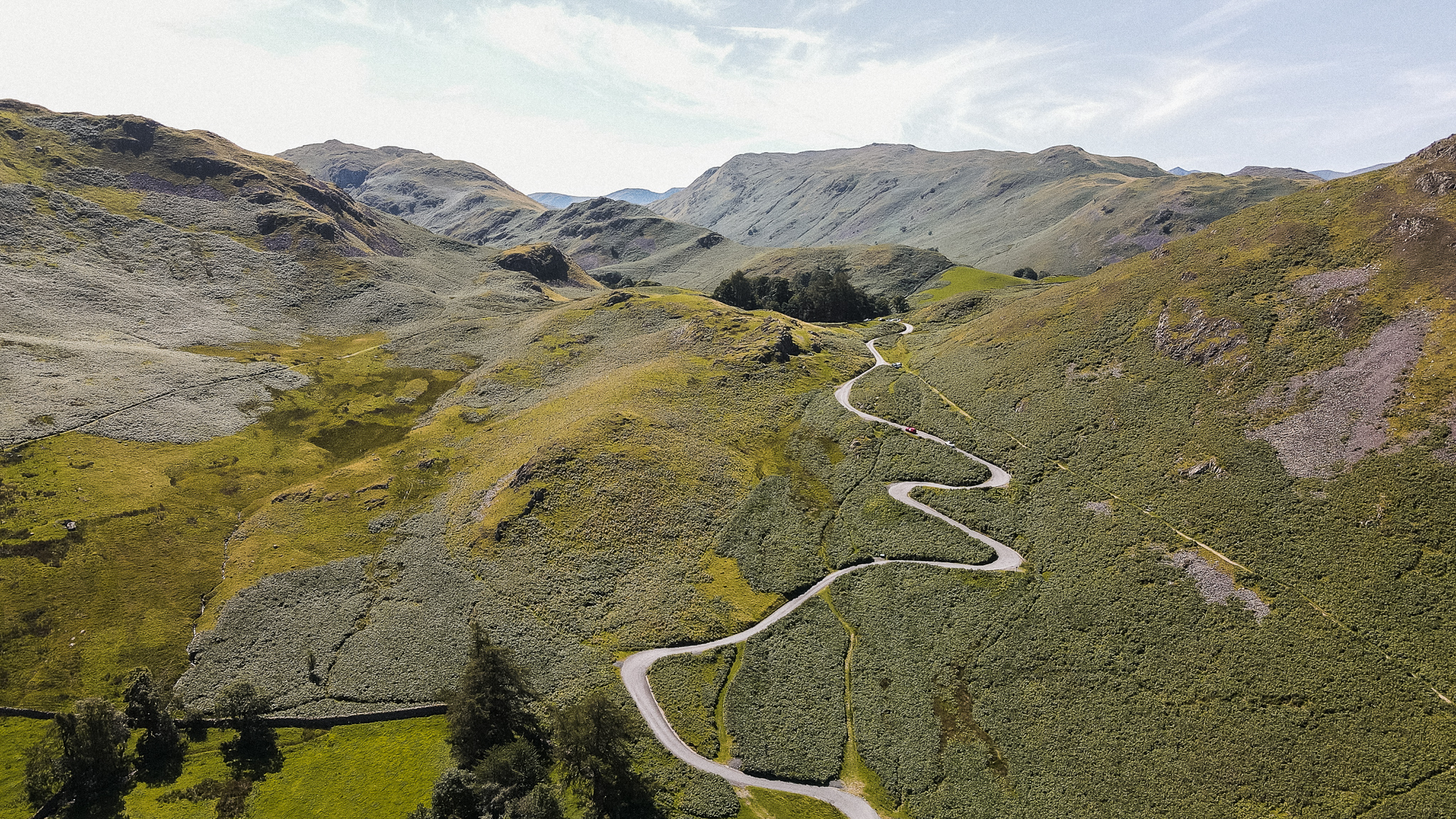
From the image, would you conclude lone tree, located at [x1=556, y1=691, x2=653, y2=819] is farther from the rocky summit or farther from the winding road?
the winding road

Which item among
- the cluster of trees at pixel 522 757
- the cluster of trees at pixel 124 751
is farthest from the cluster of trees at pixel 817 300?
the cluster of trees at pixel 124 751

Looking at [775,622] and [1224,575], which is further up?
[1224,575]

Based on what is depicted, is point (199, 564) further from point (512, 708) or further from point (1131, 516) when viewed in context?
point (1131, 516)

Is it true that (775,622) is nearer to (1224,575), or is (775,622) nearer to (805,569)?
(805,569)

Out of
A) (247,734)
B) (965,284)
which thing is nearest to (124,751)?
(247,734)

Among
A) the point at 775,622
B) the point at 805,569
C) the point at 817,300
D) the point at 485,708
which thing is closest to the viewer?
the point at 485,708

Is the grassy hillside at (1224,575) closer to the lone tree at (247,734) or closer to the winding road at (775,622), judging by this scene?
the winding road at (775,622)

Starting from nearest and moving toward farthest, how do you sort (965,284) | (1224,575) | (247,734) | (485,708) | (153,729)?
(485,708) < (153,729) < (1224,575) < (247,734) < (965,284)
